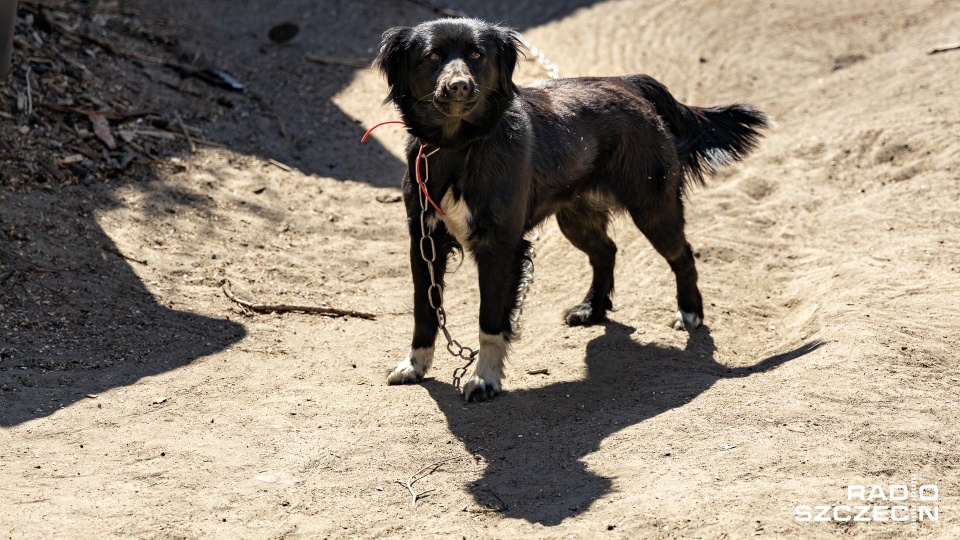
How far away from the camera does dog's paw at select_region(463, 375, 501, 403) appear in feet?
17.0

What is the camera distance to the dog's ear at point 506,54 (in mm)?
5062

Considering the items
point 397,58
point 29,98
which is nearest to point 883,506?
point 397,58

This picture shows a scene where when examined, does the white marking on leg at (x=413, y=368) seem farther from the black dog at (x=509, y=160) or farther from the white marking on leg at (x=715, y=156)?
the white marking on leg at (x=715, y=156)

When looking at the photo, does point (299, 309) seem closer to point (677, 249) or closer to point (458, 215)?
point (458, 215)

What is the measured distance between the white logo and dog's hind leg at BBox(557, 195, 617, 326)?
2666 millimetres

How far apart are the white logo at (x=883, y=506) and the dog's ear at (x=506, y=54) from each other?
2522mm

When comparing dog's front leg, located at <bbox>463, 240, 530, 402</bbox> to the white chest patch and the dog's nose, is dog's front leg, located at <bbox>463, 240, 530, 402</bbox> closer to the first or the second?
the white chest patch

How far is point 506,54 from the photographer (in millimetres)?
5133

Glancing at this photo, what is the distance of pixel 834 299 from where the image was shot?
602 cm

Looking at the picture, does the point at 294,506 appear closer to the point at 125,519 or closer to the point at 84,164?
the point at 125,519

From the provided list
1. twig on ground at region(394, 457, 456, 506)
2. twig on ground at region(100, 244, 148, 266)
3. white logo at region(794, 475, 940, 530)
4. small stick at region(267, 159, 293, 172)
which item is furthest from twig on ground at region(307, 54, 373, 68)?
white logo at region(794, 475, 940, 530)

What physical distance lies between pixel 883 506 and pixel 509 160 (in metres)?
2.43

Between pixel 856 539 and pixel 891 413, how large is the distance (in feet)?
3.57

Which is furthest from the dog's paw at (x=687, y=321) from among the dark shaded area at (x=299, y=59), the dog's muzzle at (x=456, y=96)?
the dark shaded area at (x=299, y=59)
